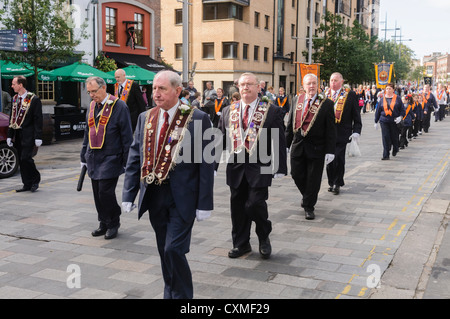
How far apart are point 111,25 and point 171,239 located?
24.3 meters

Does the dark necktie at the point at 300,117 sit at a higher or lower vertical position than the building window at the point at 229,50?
lower

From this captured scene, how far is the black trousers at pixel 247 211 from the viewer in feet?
17.8

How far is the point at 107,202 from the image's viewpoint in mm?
6293

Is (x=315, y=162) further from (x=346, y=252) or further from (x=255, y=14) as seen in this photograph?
(x=255, y=14)

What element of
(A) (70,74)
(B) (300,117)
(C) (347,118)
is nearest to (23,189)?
(B) (300,117)

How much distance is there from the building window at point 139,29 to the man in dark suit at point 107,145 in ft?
75.1

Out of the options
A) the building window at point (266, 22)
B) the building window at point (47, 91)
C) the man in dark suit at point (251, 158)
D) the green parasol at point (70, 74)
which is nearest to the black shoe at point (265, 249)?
the man in dark suit at point (251, 158)

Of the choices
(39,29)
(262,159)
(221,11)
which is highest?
(221,11)

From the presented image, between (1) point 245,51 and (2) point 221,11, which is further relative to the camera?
(1) point 245,51

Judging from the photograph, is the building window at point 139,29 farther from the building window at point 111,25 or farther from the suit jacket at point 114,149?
the suit jacket at point 114,149

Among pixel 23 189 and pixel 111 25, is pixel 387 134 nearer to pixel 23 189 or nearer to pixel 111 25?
pixel 23 189

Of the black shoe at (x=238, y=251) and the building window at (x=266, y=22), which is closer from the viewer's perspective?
the black shoe at (x=238, y=251)

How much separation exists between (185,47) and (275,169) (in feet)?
44.3

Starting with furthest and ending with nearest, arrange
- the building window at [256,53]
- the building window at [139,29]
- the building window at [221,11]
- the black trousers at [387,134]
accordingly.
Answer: the building window at [256,53] → the building window at [221,11] → the building window at [139,29] → the black trousers at [387,134]
